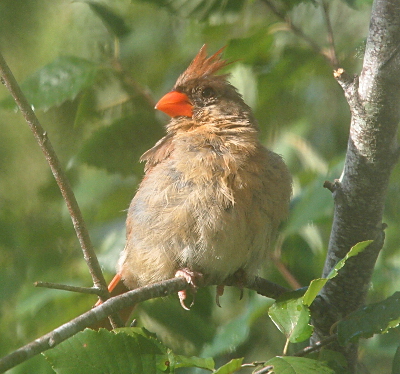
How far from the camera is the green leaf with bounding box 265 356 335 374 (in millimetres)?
2205

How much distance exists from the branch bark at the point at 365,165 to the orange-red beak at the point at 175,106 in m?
1.35

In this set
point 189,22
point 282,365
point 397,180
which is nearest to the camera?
point 282,365

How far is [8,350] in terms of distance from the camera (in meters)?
4.03


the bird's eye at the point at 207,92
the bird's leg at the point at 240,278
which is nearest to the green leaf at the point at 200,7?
the bird's eye at the point at 207,92

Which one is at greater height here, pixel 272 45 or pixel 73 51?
pixel 73 51

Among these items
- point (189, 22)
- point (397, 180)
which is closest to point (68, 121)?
point (189, 22)

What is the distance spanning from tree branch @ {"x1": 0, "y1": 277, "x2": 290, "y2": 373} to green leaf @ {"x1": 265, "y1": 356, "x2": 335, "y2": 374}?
593mm

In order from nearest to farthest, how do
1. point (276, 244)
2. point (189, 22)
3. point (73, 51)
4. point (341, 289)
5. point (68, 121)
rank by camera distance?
point (341, 289) < point (276, 244) < point (189, 22) < point (73, 51) < point (68, 121)

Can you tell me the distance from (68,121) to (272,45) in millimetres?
1911

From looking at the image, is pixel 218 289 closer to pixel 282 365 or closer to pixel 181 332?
pixel 181 332

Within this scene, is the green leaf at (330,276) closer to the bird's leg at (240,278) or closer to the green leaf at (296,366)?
the green leaf at (296,366)

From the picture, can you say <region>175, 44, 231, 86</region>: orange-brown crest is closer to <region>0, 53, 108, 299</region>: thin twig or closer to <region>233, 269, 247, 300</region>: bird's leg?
<region>233, 269, 247, 300</region>: bird's leg

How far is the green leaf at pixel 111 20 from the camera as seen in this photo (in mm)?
4254

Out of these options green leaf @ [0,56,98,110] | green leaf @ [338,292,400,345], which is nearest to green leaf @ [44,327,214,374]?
green leaf @ [338,292,400,345]
